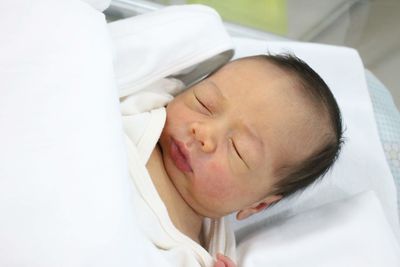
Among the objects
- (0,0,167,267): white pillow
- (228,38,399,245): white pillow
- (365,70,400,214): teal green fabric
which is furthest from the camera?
(365,70,400,214): teal green fabric

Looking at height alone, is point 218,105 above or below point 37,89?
below

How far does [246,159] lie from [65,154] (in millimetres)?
307

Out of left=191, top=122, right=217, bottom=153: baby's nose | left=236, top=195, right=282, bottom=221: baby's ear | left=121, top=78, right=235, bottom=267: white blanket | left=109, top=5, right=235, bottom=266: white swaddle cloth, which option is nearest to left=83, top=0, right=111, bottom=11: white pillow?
left=109, top=5, right=235, bottom=266: white swaddle cloth

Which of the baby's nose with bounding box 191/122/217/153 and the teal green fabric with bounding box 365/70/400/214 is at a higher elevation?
the baby's nose with bounding box 191/122/217/153

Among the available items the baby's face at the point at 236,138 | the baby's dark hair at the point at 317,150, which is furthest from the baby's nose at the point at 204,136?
the baby's dark hair at the point at 317,150

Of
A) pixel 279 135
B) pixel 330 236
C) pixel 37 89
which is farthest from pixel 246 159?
pixel 37 89

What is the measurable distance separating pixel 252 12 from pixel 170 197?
92cm

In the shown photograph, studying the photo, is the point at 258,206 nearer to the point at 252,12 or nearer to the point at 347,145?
the point at 347,145

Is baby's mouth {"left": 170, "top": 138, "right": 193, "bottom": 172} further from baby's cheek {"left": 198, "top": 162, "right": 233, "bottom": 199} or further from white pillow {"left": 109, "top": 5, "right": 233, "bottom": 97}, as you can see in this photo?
white pillow {"left": 109, "top": 5, "right": 233, "bottom": 97}

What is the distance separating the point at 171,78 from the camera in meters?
0.86

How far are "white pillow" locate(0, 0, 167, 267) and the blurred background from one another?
0.96 m

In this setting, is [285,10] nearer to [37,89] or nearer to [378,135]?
[378,135]

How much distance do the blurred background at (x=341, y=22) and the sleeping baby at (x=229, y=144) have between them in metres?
0.78

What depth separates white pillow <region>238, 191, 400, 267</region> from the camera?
76 centimetres
